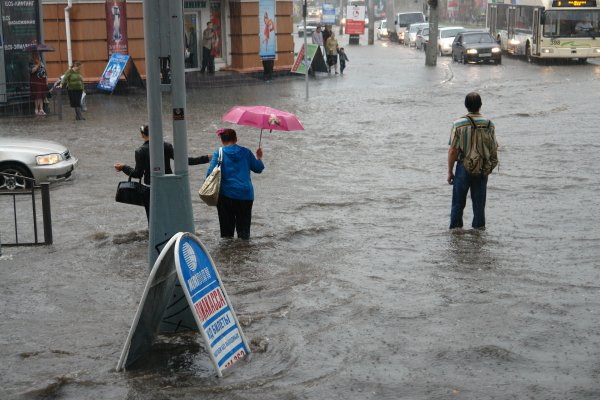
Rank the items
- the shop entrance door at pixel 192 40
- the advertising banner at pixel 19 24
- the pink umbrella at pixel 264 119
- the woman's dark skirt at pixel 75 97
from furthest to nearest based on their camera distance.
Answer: the shop entrance door at pixel 192 40 < the advertising banner at pixel 19 24 < the woman's dark skirt at pixel 75 97 < the pink umbrella at pixel 264 119

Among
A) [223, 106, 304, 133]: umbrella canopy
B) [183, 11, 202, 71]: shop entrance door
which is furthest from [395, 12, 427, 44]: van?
[223, 106, 304, 133]: umbrella canopy

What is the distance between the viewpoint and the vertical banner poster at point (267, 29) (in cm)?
3609

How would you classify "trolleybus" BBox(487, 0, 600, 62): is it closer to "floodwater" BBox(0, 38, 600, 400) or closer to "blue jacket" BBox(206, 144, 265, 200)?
"floodwater" BBox(0, 38, 600, 400)

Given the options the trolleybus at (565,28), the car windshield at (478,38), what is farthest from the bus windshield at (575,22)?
the car windshield at (478,38)

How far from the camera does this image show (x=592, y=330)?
8.14 meters

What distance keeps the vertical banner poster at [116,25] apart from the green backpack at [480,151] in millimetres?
22499

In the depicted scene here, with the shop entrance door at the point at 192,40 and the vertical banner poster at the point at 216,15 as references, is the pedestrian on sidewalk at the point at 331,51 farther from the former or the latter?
the shop entrance door at the point at 192,40

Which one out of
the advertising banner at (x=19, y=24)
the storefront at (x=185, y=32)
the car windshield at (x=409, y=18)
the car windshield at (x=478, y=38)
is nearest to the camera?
the advertising banner at (x=19, y=24)

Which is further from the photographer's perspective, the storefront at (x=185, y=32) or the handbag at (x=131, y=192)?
the storefront at (x=185, y=32)

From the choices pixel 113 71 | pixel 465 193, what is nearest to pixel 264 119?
pixel 465 193

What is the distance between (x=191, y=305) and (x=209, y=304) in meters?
0.33

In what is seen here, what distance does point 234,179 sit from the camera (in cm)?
1138

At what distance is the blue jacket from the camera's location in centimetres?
1130

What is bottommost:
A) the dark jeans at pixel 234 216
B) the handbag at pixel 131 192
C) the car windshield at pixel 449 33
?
the dark jeans at pixel 234 216
